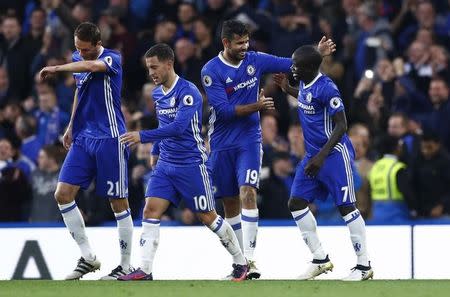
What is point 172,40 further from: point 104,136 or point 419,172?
point 104,136

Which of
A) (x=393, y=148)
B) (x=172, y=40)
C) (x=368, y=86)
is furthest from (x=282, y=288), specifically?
(x=172, y=40)

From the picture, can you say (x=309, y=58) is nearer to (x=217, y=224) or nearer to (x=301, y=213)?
(x=301, y=213)

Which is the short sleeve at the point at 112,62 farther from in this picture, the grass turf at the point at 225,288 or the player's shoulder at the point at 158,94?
the grass turf at the point at 225,288

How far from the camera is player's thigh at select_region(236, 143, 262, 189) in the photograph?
14266mm

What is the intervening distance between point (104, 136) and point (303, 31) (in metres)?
6.63

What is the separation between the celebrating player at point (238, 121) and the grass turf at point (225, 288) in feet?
3.23

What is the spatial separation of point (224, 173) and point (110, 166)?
116 cm

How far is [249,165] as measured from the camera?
47.0 ft

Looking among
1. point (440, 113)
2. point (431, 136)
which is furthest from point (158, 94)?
point (440, 113)

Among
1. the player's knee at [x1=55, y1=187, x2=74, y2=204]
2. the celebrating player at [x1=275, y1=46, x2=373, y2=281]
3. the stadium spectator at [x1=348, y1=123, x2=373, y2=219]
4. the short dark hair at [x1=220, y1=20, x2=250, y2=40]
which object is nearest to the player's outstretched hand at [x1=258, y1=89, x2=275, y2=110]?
the celebrating player at [x1=275, y1=46, x2=373, y2=281]

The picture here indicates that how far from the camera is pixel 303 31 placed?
794 inches

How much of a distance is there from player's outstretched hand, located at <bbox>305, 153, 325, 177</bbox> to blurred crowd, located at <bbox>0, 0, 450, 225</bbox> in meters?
3.15

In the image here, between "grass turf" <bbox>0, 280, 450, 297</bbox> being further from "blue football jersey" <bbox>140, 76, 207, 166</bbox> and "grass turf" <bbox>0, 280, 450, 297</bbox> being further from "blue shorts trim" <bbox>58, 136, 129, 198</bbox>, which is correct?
"blue football jersey" <bbox>140, 76, 207, 166</bbox>

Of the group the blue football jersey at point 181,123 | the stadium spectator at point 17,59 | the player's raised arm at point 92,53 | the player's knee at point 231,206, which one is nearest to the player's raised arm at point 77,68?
the player's raised arm at point 92,53
